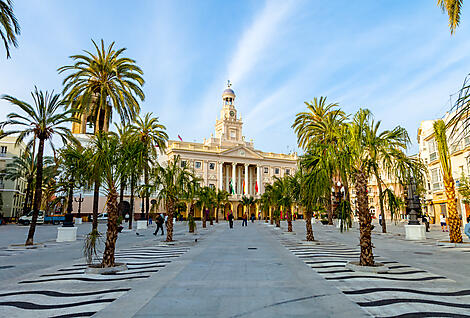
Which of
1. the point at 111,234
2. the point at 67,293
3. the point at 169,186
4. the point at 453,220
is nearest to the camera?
the point at 67,293

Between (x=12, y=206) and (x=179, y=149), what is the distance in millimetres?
33291

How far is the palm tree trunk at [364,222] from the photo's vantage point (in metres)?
9.71

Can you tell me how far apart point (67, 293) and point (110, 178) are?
3.75m

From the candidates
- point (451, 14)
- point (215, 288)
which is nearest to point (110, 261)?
point (215, 288)

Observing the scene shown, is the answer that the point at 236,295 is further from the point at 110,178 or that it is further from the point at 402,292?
the point at 110,178

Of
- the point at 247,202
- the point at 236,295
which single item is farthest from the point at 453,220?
the point at 247,202

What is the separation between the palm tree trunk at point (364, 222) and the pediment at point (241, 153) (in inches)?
2780

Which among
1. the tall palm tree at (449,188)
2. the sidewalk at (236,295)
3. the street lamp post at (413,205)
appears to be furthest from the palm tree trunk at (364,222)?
the street lamp post at (413,205)

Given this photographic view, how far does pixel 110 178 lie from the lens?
997cm

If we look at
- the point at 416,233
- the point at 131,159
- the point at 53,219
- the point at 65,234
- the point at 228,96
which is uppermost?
the point at 228,96

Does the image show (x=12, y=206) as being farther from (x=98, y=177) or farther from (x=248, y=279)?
(x=248, y=279)

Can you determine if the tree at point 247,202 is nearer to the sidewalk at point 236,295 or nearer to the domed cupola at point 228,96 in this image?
the domed cupola at point 228,96

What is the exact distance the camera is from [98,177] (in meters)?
9.85

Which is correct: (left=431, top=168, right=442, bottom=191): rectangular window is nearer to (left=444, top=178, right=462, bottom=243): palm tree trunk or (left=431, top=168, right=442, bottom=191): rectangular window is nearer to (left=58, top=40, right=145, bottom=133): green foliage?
(left=444, top=178, right=462, bottom=243): palm tree trunk
